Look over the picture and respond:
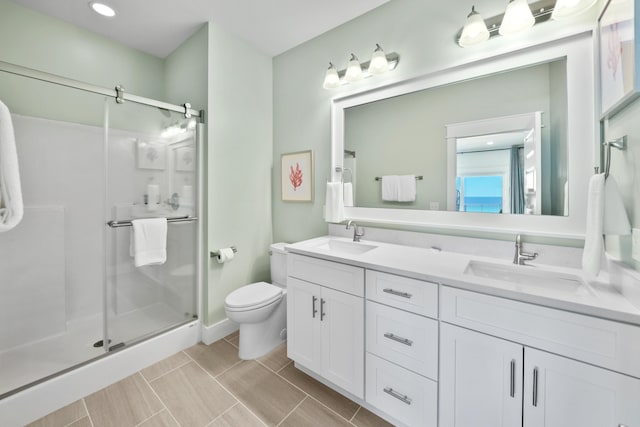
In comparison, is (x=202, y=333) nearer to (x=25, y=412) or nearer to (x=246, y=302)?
(x=246, y=302)

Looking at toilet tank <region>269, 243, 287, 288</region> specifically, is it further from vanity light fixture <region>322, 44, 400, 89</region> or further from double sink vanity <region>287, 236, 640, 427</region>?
vanity light fixture <region>322, 44, 400, 89</region>

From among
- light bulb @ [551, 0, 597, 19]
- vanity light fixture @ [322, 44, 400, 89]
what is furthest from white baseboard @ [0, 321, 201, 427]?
light bulb @ [551, 0, 597, 19]

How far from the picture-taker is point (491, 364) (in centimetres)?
100

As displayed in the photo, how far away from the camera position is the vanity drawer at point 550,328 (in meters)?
0.78

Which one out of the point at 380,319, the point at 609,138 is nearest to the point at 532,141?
the point at 609,138

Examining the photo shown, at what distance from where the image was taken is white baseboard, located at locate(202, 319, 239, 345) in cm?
205

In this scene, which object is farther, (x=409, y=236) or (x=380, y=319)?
(x=409, y=236)

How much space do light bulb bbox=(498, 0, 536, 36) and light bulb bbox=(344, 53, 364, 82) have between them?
877 mm

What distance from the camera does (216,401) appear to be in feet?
4.84

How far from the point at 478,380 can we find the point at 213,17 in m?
2.87

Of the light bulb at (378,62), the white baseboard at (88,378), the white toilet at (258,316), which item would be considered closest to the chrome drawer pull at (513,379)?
the white toilet at (258,316)

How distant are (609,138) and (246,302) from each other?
2214mm

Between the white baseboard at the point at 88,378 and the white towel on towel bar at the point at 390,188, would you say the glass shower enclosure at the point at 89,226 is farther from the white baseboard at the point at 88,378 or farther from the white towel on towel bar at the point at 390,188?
the white towel on towel bar at the point at 390,188

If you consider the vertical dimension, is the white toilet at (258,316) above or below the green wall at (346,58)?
below
